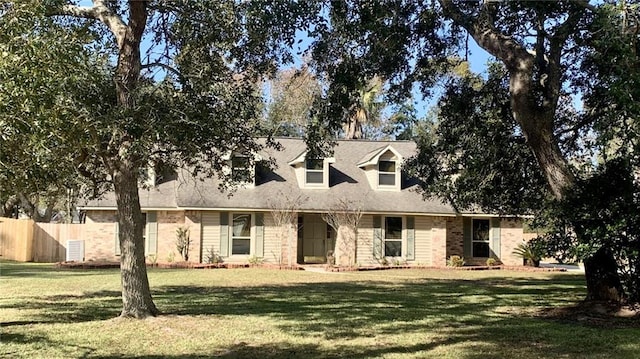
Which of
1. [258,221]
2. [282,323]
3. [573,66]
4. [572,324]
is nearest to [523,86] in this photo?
[573,66]

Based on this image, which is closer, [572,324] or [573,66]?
[572,324]

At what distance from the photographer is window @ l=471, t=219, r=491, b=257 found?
27.7 meters

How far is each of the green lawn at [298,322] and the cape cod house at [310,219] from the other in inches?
237

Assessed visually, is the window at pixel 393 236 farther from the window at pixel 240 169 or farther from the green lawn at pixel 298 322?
the window at pixel 240 169

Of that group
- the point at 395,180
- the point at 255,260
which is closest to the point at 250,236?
the point at 255,260

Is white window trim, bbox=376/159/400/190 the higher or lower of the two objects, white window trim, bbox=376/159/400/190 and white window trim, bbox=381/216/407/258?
the higher

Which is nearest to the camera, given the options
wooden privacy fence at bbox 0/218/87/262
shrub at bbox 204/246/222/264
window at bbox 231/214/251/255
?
shrub at bbox 204/246/222/264

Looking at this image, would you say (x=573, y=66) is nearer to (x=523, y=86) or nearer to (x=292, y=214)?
(x=523, y=86)

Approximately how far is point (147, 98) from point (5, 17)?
141 inches

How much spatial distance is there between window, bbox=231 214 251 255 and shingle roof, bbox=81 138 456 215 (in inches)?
36.3

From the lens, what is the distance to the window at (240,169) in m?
13.6

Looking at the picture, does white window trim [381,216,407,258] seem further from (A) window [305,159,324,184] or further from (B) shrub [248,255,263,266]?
(B) shrub [248,255,263,266]

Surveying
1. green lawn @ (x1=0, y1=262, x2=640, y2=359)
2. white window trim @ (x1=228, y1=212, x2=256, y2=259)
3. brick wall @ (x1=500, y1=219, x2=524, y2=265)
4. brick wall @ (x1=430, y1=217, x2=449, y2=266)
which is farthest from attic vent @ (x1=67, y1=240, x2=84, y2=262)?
brick wall @ (x1=500, y1=219, x2=524, y2=265)

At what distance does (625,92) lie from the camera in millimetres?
8570
